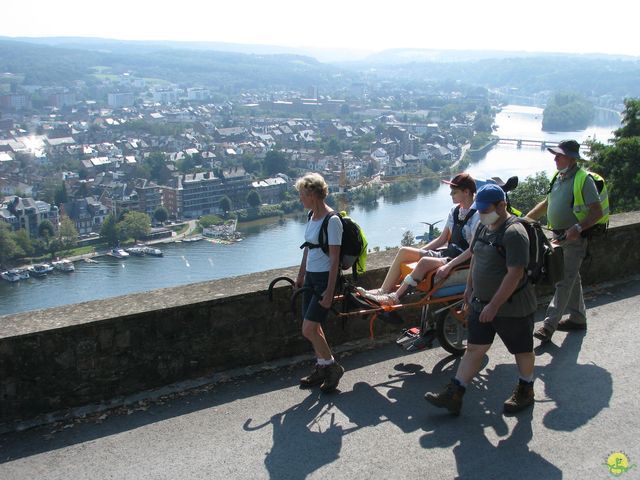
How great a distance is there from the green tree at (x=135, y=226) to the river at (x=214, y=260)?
301 centimetres

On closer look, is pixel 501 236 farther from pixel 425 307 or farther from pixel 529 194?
pixel 529 194

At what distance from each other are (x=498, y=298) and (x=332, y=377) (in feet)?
2.79

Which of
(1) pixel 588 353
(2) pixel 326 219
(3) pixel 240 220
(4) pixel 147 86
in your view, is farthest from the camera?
(4) pixel 147 86

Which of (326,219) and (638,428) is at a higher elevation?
(326,219)

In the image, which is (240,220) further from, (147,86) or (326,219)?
(147,86)

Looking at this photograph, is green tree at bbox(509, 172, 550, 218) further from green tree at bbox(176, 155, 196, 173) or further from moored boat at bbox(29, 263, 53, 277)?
green tree at bbox(176, 155, 196, 173)

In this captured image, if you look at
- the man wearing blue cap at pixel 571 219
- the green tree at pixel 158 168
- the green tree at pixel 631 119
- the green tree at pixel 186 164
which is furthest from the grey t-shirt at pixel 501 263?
the green tree at pixel 186 164

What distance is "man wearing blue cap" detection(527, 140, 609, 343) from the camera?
3734mm

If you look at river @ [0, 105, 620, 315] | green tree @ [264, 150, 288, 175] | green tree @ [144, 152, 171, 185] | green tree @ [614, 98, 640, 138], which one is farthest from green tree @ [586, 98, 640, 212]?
green tree @ [144, 152, 171, 185]

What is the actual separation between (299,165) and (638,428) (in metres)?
73.9

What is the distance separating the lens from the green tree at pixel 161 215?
191 feet

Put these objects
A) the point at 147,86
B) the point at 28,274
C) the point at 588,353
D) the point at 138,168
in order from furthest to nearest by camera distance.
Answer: the point at 147,86 → the point at 138,168 → the point at 28,274 → the point at 588,353

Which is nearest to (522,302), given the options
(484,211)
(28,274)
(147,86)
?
(484,211)

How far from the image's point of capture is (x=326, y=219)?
320cm
